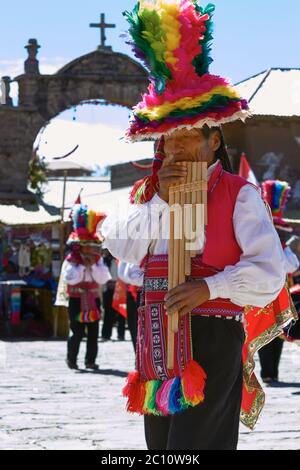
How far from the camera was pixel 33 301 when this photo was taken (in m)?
22.7

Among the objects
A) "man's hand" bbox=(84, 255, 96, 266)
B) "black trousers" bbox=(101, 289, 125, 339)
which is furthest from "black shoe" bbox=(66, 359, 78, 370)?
"black trousers" bbox=(101, 289, 125, 339)

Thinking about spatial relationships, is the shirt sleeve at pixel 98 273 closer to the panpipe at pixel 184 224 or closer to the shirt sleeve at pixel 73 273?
the shirt sleeve at pixel 73 273

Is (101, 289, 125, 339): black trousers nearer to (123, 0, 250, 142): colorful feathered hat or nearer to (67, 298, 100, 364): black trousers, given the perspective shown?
(67, 298, 100, 364): black trousers

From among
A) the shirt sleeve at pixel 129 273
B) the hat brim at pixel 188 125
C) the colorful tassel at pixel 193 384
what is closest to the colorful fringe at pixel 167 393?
the colorful tassel at pixel 193 384

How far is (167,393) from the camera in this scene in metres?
4.68

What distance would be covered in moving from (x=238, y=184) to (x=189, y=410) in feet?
2.95

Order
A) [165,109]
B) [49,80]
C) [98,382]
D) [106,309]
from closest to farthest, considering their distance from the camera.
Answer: [165,109] → [98,382] → [106,309] → [49,80]

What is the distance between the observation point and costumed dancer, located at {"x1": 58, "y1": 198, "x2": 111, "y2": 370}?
1411cm

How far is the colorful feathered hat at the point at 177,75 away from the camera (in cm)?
479

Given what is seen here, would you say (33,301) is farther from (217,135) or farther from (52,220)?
(217,135)

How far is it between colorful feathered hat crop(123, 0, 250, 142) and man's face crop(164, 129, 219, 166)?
0.17 ft

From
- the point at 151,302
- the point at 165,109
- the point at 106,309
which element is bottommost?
the point at 106,309
